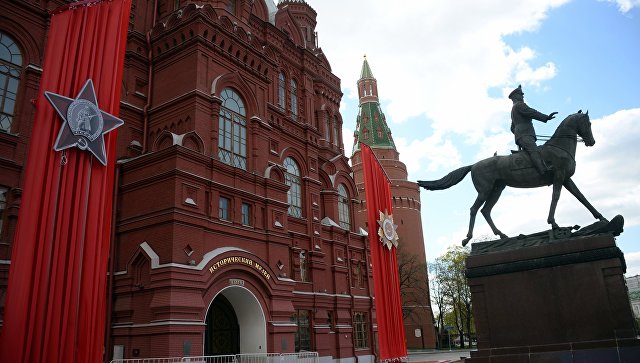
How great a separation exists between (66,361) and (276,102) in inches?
788

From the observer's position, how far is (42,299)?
12.2 meters

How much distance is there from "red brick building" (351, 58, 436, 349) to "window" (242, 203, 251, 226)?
35548mm

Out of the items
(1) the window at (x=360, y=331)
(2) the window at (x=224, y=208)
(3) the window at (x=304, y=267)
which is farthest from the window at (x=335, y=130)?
(2) the window at (x=224, y=208)

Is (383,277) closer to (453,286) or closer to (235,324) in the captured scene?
(235,324)

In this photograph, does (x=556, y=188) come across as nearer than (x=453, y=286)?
Yes

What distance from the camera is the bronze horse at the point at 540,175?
12.5 meters

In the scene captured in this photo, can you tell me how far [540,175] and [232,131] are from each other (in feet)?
46.2

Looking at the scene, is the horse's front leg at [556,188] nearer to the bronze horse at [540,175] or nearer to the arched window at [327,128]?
the bronze horse at [540,175]

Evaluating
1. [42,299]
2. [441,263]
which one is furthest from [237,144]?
[441,263]

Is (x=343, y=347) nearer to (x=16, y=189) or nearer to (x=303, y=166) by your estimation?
(x=303, y=166)

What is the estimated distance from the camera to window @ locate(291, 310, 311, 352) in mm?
25828

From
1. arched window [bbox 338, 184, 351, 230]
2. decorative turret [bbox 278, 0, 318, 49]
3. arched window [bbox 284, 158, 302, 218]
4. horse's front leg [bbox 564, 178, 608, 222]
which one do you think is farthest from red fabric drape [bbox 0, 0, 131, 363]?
decorative turret [bbox 278, 0, 318, 49]

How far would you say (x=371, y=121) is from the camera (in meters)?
69.6

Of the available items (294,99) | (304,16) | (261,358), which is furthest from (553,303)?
(304,16)
